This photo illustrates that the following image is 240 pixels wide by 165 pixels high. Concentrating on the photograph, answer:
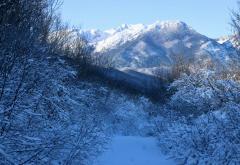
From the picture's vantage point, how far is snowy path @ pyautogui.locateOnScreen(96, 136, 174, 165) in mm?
15844

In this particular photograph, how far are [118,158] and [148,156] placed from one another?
6.26 ft

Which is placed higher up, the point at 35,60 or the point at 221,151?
the point at 35,60

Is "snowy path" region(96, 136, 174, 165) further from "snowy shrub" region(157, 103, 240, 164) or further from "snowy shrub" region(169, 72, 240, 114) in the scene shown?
"snowy shrub" region(169, 72, 240, 114)

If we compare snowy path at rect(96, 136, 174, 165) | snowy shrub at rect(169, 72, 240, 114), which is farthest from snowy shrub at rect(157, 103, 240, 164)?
snowy path at rect(96, 136, 174, 165)

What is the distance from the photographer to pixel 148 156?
59.4 ft

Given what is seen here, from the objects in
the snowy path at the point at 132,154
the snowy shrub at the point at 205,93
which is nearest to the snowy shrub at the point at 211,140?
the snowy shrub at the point at 205,93

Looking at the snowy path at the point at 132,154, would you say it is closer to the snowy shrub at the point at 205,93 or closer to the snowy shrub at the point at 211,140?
the snowy shrub at the point at 211,140

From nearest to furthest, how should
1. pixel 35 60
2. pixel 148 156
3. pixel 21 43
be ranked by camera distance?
pixel 21 43, pixel 35 60, pixel 148 156

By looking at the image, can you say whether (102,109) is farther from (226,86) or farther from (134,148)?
(226,86)

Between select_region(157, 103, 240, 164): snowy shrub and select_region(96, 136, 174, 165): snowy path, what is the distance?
0.79 m

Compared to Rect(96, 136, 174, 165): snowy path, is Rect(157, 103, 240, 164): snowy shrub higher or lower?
higher

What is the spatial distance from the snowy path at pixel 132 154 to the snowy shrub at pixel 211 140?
0.79m

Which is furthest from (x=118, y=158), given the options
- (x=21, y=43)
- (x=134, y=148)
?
(x=21, y=43)

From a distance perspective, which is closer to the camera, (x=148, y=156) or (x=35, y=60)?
(x=35, y=60)
